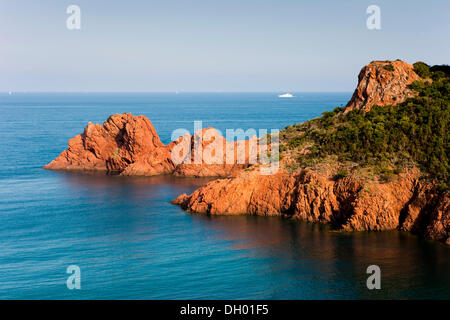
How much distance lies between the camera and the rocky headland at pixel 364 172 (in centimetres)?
5475

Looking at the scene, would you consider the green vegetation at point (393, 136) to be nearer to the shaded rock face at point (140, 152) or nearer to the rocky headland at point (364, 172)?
the rocky headland at point (364, 172)

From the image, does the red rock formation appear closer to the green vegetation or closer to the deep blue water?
the deep blue water

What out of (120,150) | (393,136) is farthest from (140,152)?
(393,136)

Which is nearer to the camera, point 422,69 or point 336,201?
point 336,201

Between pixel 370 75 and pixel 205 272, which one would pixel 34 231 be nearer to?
pixel 205 272

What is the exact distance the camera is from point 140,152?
97750 mm

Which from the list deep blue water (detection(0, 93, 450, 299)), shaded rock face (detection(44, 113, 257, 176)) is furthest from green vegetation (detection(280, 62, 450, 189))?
shaded rock face (detection(44, 113, 257, 176))

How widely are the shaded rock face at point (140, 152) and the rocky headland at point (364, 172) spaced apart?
20.8 m

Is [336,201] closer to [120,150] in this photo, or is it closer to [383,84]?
[383,84]

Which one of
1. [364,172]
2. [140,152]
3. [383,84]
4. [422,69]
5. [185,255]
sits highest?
[422,69]

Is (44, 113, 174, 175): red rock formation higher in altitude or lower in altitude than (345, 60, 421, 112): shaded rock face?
lower

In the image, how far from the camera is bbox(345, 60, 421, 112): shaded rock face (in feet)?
223

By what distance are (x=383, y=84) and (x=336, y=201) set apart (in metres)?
20.3

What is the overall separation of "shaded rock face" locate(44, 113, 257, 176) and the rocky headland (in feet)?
68.2
